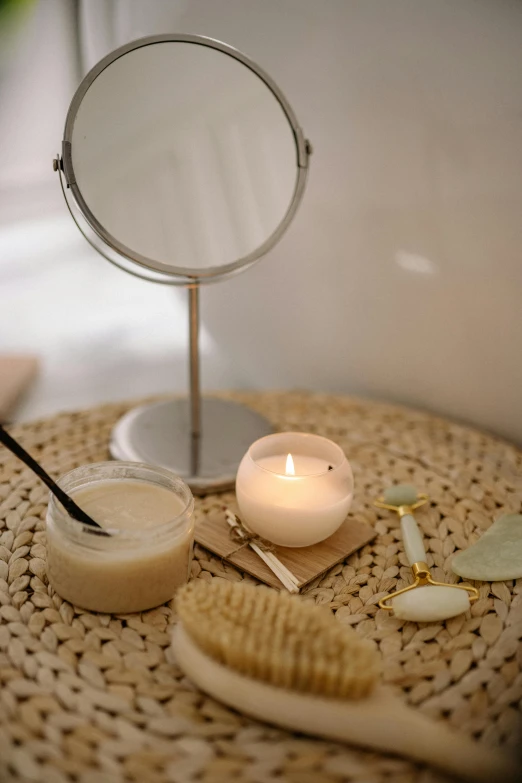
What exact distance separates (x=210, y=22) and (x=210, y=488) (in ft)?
1.97

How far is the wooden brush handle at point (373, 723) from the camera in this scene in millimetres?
459

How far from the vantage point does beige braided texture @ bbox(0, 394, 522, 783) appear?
1.54 ft

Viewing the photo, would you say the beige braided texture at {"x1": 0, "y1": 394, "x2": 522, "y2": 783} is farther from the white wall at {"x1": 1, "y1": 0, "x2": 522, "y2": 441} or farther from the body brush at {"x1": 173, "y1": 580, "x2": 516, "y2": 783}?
the white wall at {"x1": 1, "y1": 0, "x2": 522, "y2": 441}

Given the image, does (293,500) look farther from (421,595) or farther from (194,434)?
(194,434)

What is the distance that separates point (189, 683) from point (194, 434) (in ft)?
1.28

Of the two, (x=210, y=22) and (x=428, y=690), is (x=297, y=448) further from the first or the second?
(x=210, y=22)

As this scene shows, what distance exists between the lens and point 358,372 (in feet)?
3.52

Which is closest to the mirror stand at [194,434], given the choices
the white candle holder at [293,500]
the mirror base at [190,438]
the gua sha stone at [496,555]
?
the mirror base at [190,438]

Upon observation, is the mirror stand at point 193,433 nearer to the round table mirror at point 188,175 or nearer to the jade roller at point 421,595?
the round table mirror at point 188,175

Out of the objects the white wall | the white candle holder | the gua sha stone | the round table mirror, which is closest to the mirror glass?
the round table mirror

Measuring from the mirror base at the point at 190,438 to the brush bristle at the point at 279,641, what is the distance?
0.91 ft

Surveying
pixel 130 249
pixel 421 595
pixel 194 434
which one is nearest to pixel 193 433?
pixel 194 434

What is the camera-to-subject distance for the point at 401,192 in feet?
3.07

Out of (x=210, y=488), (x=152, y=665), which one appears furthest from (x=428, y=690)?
(x=210, y=488)
